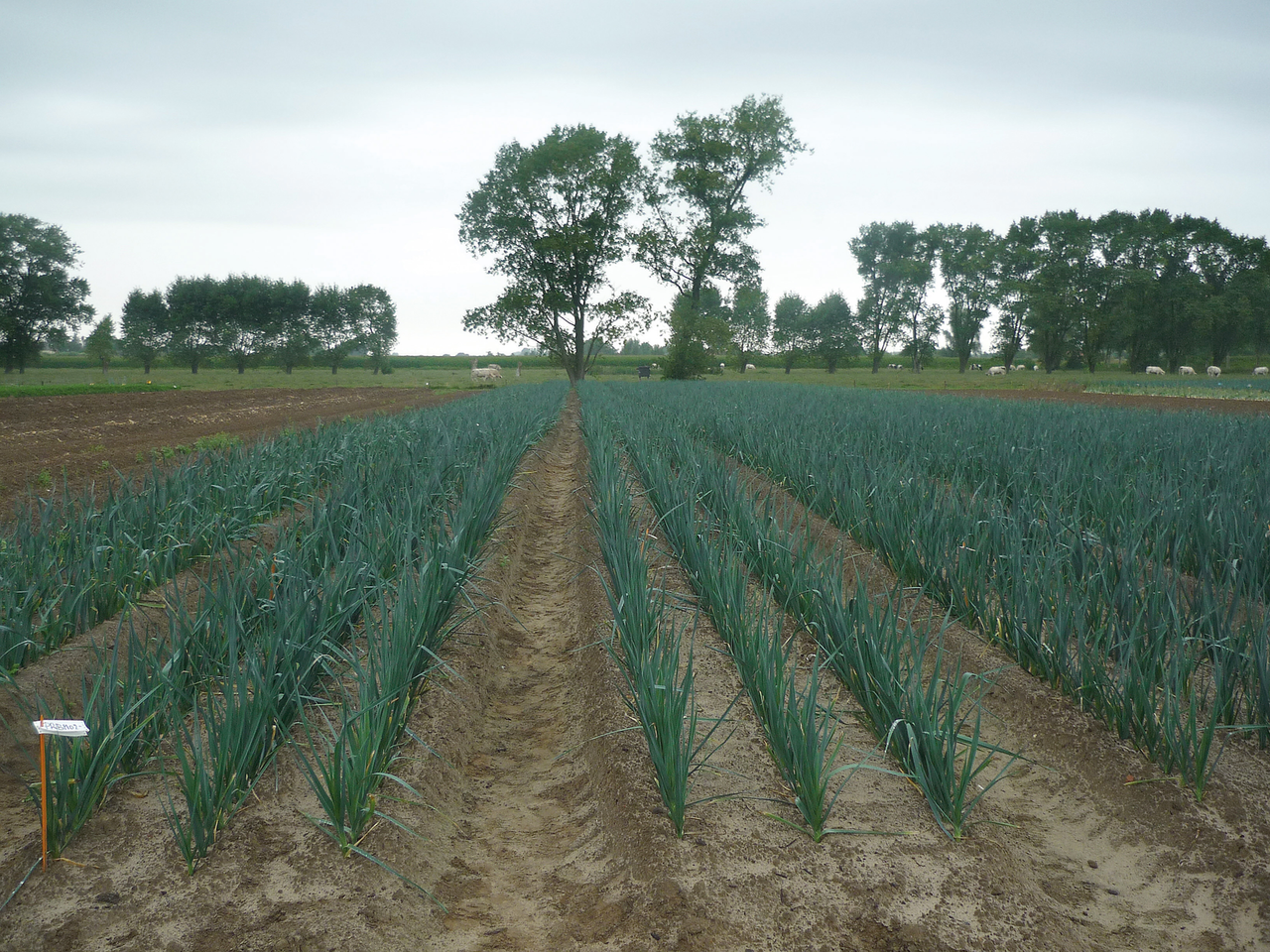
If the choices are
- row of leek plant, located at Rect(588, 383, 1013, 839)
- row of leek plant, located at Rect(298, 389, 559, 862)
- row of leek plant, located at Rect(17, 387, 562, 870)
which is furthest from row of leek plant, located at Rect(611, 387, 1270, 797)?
row of leek plant, located at Rect(17, 387, 562, 870)

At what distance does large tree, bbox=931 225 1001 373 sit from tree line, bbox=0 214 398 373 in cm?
3923

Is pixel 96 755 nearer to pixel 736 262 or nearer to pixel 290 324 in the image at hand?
pixel 736 262

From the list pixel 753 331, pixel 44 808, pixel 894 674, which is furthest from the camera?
pixel 753 331

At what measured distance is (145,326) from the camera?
42.2 meters

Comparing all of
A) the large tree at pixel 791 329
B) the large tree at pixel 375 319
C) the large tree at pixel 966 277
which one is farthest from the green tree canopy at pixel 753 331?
the large tree at pixel 375 319

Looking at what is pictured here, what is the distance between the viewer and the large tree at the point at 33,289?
33219 millimetres

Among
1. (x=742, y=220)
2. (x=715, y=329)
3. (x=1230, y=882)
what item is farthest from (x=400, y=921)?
(x=742, y=220)

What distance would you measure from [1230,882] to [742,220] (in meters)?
34.3

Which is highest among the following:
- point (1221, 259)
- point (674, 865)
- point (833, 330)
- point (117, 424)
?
point (1221, 259)

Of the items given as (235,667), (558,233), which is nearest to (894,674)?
(235,667)

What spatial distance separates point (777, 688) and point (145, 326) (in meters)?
50.5

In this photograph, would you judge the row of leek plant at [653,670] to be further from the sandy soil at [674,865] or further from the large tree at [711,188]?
the large tree at [711,188]

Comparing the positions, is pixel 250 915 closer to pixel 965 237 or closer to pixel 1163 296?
pixel 1163 296

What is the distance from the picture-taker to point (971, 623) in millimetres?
3090
